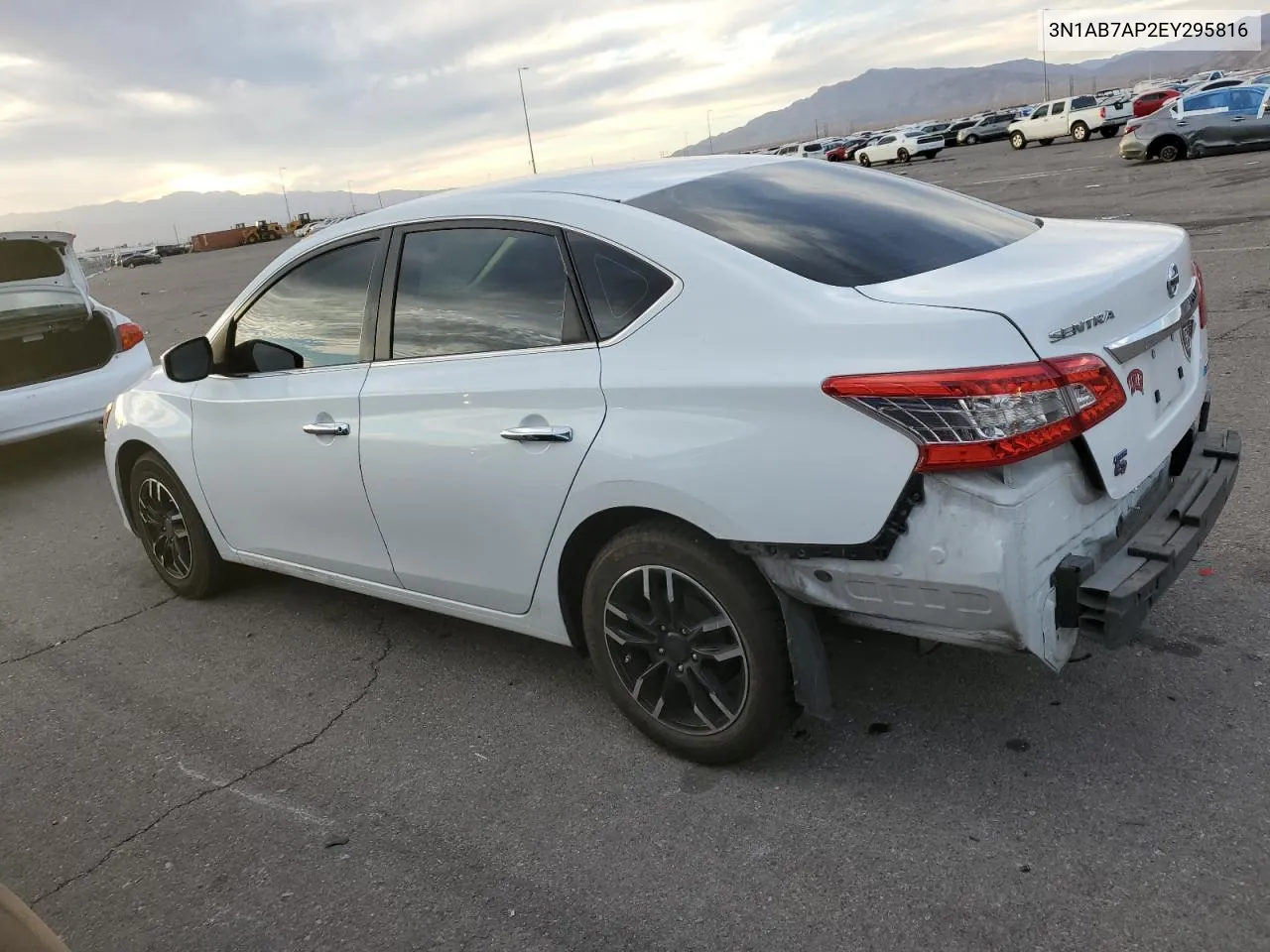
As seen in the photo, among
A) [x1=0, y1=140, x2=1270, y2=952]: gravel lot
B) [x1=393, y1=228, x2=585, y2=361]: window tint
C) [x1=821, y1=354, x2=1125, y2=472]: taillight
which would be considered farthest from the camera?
[x1=393, y1=228, x2=585, y2=361]: window tint

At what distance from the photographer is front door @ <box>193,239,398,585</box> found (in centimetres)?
379

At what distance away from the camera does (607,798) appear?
3.08 meters

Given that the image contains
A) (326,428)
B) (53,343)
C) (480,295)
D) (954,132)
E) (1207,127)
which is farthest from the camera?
(954,132)

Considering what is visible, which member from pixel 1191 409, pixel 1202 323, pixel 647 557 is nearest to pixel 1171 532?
pixel 1191 409

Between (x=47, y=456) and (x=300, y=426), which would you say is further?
(x=47, y=456)

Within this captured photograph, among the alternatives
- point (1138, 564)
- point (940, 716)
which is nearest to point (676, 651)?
point (940, 716)

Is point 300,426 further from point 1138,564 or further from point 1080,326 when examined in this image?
point 1138,564

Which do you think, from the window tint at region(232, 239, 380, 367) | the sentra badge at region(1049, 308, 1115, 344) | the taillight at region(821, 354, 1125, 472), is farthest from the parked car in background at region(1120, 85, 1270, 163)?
the taillight at region(821, 354, 1125, 472)

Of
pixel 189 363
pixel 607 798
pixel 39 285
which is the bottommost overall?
pixel 607 798

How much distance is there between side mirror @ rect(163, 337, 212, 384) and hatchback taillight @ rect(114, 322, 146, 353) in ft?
16.0

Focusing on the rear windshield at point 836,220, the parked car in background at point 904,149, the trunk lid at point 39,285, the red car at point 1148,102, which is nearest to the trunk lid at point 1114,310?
the rear windshield at point 836,220

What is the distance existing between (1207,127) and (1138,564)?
2336cm

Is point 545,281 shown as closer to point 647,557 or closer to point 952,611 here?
point 647,557

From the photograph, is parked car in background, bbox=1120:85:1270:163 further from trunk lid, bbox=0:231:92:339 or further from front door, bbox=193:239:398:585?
front door, bbox=193:239:398:585
